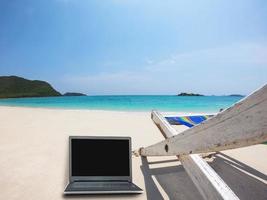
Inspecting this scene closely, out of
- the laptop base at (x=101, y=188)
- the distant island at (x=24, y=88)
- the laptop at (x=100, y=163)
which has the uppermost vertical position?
the distant island at (x=24, y=88)

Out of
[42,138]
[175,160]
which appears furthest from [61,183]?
[42,138]

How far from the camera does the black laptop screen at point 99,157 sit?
8.96ft

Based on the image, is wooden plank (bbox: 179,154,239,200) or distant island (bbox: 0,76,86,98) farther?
distant island (bbox: 0,76,86,98)

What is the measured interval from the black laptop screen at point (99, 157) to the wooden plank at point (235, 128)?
0.86m

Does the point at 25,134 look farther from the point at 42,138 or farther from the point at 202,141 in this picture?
the point at 202,141

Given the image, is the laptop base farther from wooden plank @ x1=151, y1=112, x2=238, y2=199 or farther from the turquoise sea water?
the turquoise sea water

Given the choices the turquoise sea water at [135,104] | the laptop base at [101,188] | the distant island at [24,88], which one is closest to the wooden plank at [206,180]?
the laptop base at [101,188]

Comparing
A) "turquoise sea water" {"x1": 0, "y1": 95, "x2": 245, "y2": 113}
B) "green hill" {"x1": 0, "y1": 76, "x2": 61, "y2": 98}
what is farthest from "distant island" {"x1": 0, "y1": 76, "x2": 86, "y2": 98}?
"turquoise sea water" {"x1": 0, "y1": 95, "x2": 245, "y2": 113}

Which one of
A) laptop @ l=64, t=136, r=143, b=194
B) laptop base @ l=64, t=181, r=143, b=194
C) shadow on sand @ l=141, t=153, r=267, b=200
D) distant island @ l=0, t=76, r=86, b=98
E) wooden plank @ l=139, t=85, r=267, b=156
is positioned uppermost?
distant island @ l=0, t=76, r=86, b=98

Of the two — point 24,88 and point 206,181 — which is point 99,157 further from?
point 24,88

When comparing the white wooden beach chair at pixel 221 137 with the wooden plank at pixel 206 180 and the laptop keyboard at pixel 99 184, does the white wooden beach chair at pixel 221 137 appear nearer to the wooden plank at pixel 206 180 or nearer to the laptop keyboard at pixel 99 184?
the wooden plank at pixel 206 180

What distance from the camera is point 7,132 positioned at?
6547mm

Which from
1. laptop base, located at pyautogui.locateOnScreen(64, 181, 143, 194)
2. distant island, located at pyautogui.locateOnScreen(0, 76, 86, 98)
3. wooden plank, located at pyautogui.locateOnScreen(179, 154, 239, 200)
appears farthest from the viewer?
distant island, located at pyautogui.locateOnScreen(0, 76, 86, 98)

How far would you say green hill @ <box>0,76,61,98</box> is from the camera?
10106cm
